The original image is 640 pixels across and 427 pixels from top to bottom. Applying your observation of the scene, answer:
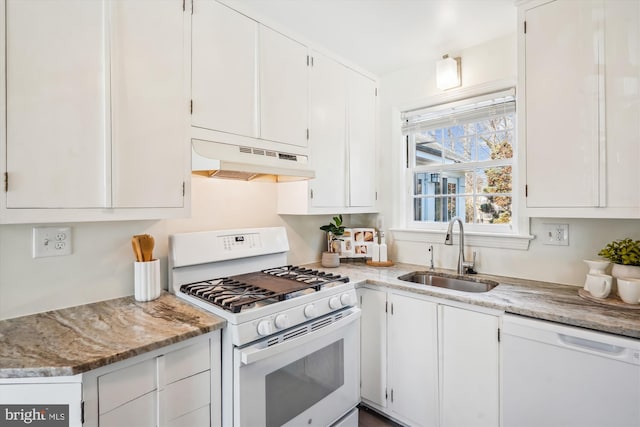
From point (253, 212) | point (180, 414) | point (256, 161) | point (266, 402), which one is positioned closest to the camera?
point (180, 414)

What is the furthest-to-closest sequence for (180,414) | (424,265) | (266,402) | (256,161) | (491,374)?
(424,265) < (256,161) < (491,374) < (266,402) < (180,414)

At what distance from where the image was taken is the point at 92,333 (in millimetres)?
1230

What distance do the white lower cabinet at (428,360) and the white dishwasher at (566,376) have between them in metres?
0.09

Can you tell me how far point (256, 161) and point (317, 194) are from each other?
2.01ft

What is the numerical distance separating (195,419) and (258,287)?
626 millimetres

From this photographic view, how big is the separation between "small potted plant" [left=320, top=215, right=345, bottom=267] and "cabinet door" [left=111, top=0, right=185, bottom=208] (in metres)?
1.22

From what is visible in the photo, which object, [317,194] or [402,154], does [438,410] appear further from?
[402,154]

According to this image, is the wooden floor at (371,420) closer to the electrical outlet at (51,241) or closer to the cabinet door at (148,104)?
the cabinet door at (148,104)

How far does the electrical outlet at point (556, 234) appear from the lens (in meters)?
1.90

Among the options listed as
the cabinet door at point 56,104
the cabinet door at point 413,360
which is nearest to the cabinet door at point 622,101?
the cabinet door at point 413,360

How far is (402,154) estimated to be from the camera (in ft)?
8.96

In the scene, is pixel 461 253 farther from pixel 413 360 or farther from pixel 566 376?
pixel 566 376

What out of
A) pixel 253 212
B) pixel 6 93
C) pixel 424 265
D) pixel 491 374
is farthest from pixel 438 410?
pixel 6 93

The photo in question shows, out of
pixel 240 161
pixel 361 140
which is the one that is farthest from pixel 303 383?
pixel 361 140
